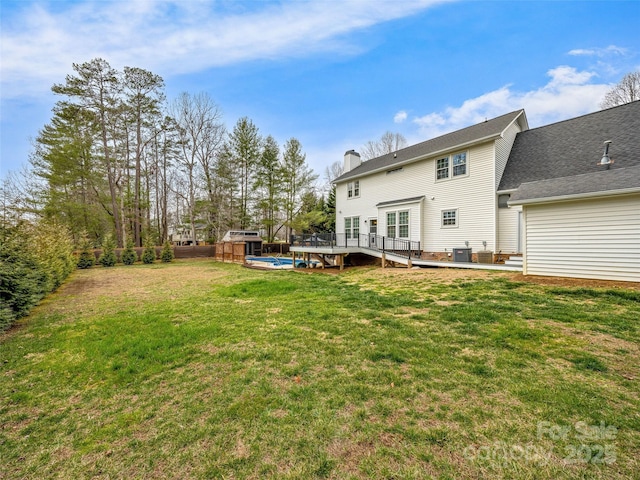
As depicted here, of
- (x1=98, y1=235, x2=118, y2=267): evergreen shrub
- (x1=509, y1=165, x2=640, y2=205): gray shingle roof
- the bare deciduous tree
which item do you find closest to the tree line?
(x1=98, y1=235, x2=118, y2=267): evergreen shrub

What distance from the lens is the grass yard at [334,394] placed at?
1.91 metres

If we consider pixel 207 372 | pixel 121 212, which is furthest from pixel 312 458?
pixel 121 212

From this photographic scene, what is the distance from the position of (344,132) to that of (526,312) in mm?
24483

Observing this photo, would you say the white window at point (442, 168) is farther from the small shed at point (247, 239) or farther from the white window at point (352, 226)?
the small shed at point (247, 239)

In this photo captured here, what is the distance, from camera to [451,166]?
1332 cm

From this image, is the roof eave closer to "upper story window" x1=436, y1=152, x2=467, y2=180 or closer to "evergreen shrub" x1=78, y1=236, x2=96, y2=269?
"upper story window" x1=436, y1=152, x2=467, y2=180

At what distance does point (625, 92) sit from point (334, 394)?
29759 mm

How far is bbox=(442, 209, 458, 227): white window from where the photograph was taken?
13016 millimetres

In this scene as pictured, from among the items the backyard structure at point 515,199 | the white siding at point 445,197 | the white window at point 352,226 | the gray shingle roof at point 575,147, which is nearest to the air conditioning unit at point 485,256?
the backyard structure at point 515,199

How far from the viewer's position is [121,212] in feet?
74.2

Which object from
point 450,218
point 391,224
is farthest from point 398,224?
point 450,218

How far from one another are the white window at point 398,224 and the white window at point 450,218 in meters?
1.96

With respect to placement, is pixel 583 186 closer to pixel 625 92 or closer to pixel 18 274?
pixel 18 274

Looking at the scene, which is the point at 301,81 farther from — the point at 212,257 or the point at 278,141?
the point at 212,257
